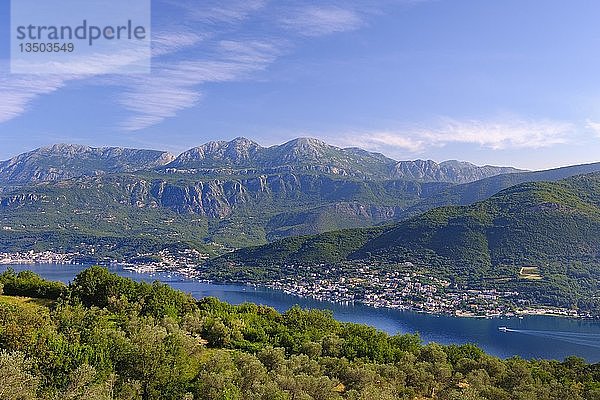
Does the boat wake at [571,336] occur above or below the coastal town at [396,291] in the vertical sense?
below

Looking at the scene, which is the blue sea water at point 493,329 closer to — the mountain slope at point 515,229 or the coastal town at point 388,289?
the coastal town at point 388,289

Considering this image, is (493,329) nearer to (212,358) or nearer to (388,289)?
(388,289)

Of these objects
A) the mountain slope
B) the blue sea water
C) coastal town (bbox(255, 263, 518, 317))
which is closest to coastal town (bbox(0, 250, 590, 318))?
coastal town (bbox(255, 263, 518, 317))

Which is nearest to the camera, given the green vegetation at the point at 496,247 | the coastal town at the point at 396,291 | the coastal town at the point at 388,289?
the coastal town at the point at 388,289

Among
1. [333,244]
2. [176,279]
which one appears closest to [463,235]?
[333,244]

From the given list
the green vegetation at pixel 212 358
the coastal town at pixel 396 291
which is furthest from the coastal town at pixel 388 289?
the green vegetation at pixel 212 358
